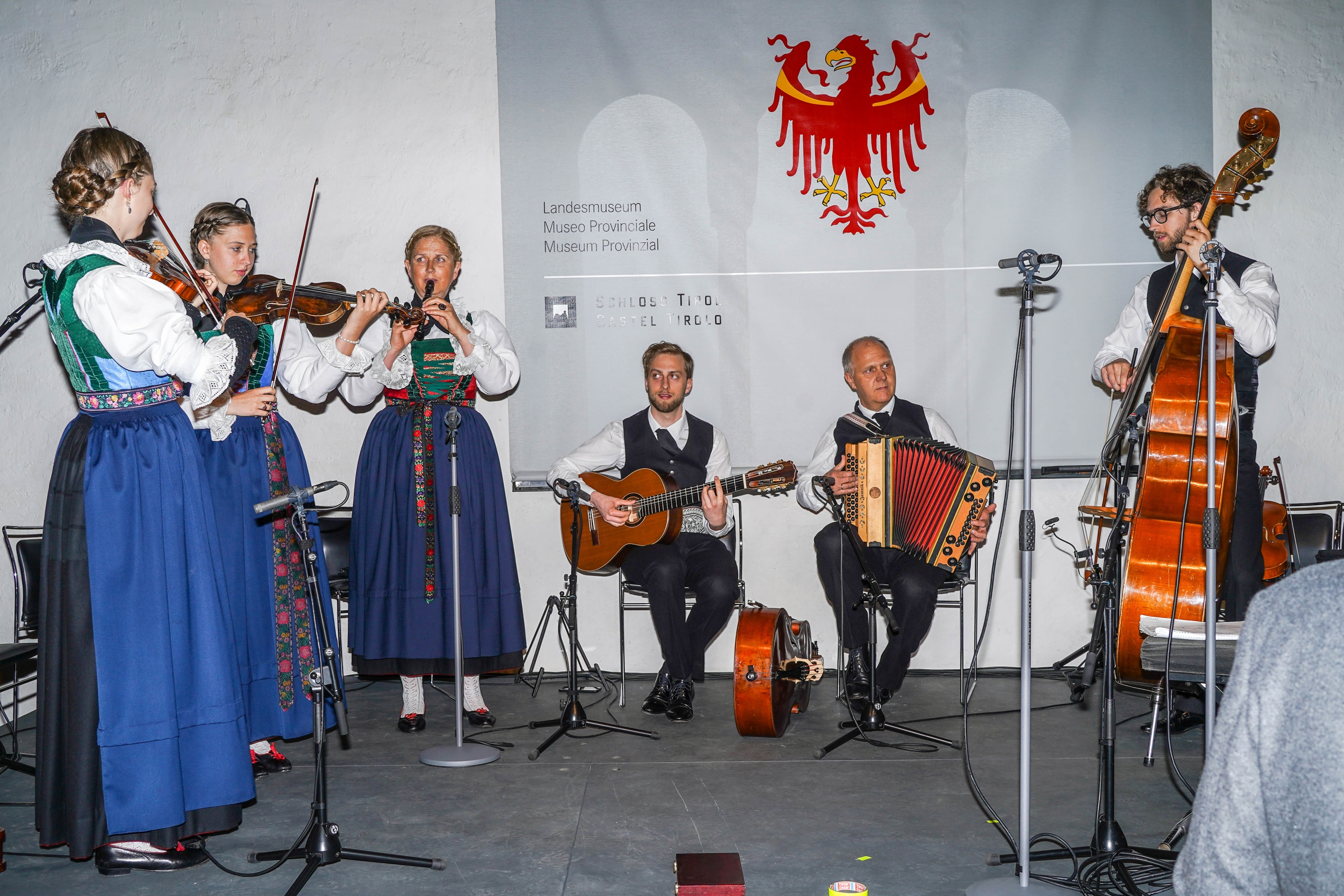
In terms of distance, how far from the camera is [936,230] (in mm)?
4445

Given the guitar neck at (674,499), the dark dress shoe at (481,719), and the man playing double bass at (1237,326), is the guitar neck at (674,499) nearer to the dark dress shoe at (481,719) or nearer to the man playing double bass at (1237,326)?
the dark dress shoe at (481,719)

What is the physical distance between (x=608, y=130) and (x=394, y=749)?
2.67 meters

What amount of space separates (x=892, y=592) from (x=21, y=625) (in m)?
3.13

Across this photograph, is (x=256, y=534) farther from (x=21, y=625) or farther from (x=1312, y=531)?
(x=1312, y=531)

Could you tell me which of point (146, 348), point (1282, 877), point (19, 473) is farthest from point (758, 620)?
point (19, 473)

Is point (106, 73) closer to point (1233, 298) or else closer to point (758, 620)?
point (758, 620)

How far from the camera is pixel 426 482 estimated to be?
372cm

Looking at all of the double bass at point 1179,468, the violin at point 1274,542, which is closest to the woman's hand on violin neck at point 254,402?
the double bass at point 1179,468

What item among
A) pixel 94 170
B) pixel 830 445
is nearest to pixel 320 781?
pixel 94 170

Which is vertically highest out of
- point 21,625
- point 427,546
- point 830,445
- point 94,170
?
point 94,170

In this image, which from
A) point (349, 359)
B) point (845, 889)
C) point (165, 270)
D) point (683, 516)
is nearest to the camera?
point (845, 889)

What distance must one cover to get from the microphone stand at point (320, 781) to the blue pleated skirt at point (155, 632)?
0.63 feet

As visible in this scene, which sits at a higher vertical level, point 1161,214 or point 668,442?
point 1161,214

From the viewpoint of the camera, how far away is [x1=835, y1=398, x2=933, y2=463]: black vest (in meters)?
4.10
